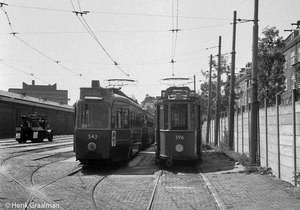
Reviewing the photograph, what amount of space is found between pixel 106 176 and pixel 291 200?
20.3 ft

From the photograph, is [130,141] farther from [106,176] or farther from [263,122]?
[263,122]

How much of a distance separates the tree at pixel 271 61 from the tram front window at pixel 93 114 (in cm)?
1970

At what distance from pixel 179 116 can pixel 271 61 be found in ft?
62.2

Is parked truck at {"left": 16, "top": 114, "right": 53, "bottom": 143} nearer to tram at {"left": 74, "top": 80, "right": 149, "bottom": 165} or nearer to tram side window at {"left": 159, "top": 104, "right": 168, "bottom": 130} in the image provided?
tram at {"left": 74, "top": 80, "right": 149, "bottom": 165}

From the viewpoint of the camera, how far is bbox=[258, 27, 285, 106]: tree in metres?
30.7

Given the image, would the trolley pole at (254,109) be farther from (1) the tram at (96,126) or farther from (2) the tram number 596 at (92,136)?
(2) the tram number 596 at (92,136)

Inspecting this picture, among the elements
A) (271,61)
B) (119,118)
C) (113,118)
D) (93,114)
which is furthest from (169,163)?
(271,61)

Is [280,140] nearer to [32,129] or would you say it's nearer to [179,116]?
[179,116]

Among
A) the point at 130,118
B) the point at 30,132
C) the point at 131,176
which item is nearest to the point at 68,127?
the point at 30,132

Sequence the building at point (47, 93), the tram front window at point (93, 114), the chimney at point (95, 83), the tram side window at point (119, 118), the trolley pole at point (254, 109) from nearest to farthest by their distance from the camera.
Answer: the trolley pole at point (254, 109), the tram front window at point (93, 114), the tram side window at point (119, 118), the chimney at point (95, 83), the building at point (47, 93)

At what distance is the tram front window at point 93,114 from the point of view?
→ 14102mm

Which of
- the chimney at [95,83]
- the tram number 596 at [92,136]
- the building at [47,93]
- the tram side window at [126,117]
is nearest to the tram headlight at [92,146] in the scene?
the tram number 596 at [92,136]

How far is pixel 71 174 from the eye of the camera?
→ 1295 centimetres

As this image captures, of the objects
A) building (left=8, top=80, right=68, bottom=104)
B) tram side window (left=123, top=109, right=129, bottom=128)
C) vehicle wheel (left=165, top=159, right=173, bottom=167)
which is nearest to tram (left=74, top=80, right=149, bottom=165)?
tram side window (left=123, top=109, right=129, bottom=128)
